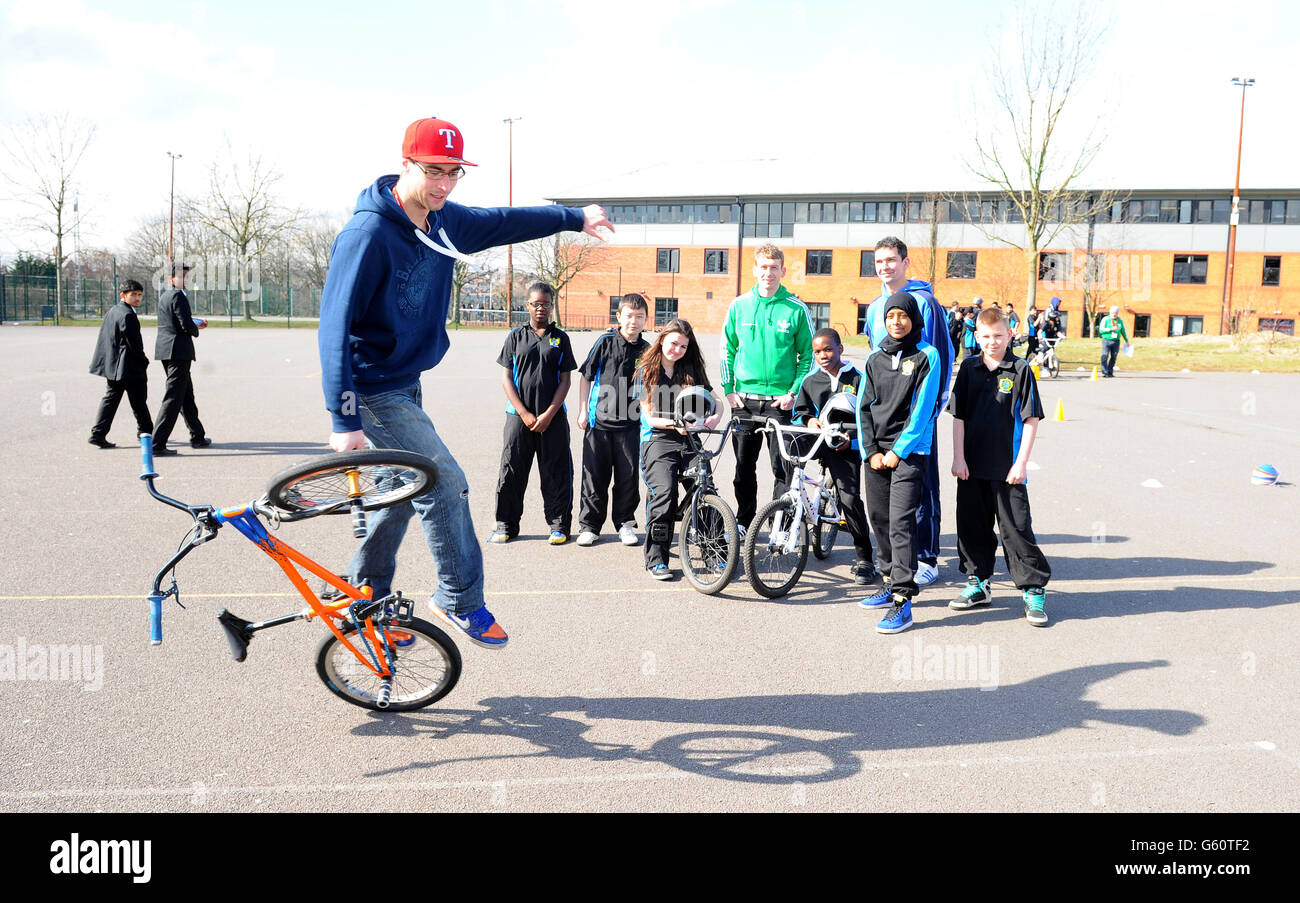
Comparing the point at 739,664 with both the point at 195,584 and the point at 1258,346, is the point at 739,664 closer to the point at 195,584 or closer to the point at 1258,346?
the point at 195,584

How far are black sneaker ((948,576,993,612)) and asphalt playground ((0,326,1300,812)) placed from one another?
10 cm

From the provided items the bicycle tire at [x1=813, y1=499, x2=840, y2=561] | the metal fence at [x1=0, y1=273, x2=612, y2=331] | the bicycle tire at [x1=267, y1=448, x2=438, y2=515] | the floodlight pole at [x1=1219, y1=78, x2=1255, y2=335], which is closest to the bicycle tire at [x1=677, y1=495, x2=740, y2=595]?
the bicycle tire at [x1=813, y1=499, x2=840, y2=561]

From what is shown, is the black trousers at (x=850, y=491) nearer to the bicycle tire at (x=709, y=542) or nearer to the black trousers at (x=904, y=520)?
the black trousers at (x=904, y=520)

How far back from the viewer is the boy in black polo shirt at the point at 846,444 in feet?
21.3

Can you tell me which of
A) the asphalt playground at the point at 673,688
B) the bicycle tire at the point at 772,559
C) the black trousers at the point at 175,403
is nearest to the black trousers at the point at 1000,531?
the asphalt playground at the point at 673,688

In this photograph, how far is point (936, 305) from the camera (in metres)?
6.07

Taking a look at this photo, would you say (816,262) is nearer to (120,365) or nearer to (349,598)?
(120,365)

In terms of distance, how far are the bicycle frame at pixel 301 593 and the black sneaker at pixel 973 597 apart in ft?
11.5

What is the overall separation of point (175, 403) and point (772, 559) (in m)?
7.94

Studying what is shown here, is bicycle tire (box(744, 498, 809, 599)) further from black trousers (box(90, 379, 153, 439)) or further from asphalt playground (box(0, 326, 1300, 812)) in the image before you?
black trousers (box(90, 379, 153, 439))
